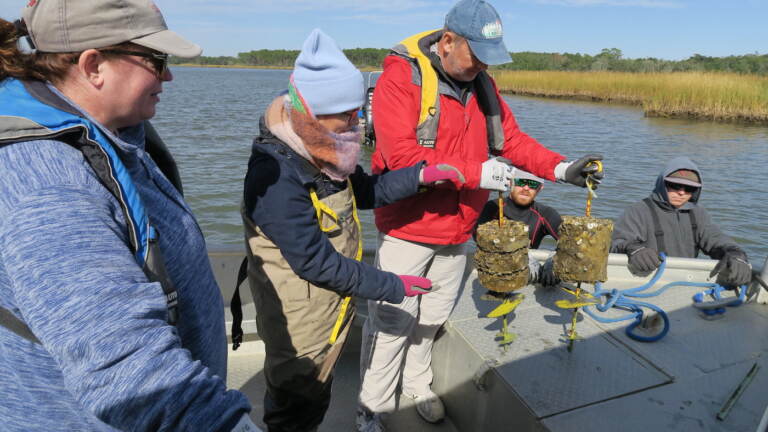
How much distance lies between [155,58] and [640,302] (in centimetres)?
294

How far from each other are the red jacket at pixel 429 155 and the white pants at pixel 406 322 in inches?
4.5

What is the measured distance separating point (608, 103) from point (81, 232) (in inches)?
1219

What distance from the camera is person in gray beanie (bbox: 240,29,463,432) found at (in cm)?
179

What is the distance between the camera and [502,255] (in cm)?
223

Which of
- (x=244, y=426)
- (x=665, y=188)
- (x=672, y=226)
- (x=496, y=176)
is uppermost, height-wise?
(x=496, y=176)

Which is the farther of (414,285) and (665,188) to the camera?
(665,188)

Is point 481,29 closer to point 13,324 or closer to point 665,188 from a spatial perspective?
point 13,324

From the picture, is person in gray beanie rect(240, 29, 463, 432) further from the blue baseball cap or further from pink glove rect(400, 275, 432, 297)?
the blue baseball cap

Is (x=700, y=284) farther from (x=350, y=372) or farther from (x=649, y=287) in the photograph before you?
(x=350, y=372)

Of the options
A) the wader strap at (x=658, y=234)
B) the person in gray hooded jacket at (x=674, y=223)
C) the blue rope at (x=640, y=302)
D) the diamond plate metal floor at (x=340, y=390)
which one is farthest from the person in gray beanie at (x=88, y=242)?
the wader strap at (x=658, y=234)

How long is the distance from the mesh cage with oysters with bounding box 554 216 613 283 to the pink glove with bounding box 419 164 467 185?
59 cm

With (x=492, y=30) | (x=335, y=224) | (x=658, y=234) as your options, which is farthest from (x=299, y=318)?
(x=658, y=234)

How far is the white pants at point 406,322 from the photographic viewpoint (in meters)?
2.55

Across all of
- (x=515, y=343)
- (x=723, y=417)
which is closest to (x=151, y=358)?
(x=515, y=343)
